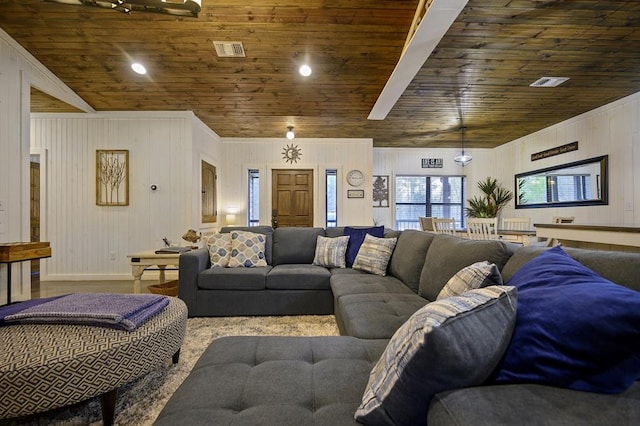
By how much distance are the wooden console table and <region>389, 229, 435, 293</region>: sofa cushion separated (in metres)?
1.76

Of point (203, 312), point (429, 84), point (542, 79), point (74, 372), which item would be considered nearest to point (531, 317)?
point (74, 372)

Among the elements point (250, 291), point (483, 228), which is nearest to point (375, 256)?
point (250, 291)

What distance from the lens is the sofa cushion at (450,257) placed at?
1567 mm

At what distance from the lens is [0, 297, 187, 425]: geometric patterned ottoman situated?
1217 mm

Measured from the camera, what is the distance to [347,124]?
5.24 meters

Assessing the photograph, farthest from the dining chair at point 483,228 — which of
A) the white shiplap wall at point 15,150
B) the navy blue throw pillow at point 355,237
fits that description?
the white shiplap wall at point 15,150

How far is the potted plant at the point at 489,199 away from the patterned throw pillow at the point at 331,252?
171 inches

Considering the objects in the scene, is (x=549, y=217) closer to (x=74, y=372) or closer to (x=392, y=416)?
(x=392, y=416)

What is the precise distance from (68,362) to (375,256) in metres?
2.42

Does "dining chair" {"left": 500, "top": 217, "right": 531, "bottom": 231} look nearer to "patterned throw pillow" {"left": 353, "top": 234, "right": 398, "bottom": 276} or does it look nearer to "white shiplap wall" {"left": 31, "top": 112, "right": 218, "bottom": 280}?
"patterned throw pillow" {"left": 353, "top": 234, "right": 398, "bottom": 276}

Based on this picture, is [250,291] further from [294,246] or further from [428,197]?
[428,197]

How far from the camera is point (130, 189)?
15.0ft

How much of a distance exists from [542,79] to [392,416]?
4609 mm

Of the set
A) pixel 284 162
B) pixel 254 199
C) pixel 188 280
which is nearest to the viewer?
pixel 188 280
